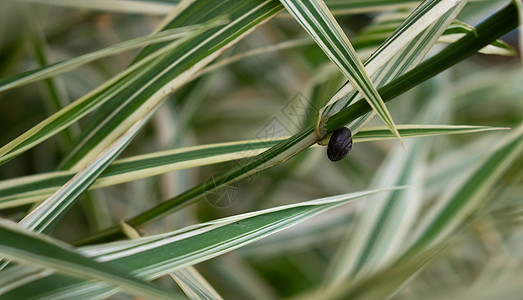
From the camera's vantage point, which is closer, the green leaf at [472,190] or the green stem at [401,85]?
the green stem at [401,85]

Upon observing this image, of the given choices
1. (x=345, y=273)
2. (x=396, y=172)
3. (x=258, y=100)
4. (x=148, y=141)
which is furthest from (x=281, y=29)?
(x=345, y=273)

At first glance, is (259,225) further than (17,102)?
No

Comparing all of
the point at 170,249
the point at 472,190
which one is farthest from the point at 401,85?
the point at 472,190

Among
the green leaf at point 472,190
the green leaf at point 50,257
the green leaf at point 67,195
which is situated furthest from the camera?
the green leaf at point 472,190

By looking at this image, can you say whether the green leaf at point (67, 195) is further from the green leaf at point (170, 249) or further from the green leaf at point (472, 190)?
the green leaf at point (472, 190)

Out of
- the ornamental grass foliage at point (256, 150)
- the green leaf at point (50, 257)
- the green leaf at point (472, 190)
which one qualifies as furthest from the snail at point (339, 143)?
the green leaf at point (472, 190)

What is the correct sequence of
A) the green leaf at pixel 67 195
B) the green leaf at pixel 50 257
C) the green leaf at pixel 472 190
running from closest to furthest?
the green leaf at pixel 50 257, the green leaf at pixel 67 195, the green leaf at pixel 472 190

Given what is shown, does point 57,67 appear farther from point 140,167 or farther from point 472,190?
point 472,190

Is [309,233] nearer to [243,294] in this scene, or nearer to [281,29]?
[243,294]
